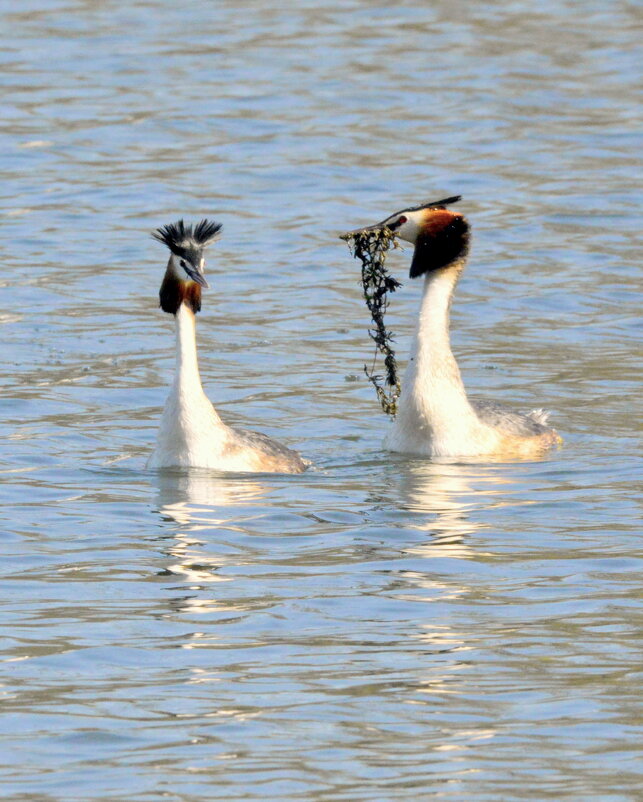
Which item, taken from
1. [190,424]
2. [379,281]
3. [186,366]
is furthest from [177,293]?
[379,281]

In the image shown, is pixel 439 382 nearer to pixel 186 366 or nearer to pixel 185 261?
pixel 186 366

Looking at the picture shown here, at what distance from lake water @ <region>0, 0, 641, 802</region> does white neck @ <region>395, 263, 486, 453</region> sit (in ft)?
1.01

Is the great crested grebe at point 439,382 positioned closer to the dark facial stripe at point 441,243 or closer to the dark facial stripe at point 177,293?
the dark facial stripe at point 441,243

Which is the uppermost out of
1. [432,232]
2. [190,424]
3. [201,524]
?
[432,232]

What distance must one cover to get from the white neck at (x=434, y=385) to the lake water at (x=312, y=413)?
31 cm

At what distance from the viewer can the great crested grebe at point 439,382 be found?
12898 millimetres

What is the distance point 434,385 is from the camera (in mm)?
12961

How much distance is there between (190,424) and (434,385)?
1933 mm

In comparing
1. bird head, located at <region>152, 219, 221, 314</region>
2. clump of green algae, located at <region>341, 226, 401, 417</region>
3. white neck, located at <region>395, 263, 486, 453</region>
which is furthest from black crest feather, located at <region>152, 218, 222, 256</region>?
white neck, located at <region>395, 263, 486, 453</region>

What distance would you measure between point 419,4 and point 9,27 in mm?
7298

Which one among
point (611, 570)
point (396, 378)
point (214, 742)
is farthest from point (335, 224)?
point (214, 742)

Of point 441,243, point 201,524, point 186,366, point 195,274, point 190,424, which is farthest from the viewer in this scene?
point 441,243

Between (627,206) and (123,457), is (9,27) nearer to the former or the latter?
(627,206)

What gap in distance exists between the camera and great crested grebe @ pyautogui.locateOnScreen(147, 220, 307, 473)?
1199cm
